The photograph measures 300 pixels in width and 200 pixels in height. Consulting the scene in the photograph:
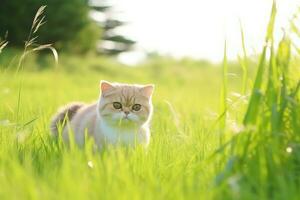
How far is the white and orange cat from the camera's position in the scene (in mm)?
4160

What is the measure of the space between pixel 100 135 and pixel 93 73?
16.5m

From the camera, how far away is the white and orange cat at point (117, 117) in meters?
4.16

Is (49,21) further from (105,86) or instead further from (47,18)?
(105,86)

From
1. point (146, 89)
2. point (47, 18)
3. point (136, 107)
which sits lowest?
point (136, 107)

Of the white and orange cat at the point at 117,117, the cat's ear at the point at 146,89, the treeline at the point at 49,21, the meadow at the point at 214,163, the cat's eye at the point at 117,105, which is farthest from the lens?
the treeline at the point at 49,21

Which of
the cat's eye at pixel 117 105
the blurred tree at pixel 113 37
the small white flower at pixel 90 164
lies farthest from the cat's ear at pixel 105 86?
the blurred tree at pixel 113 37

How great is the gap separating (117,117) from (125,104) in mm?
194

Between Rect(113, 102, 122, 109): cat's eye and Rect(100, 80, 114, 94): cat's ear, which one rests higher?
Rect(100, 80, 114, 94): cat's ear

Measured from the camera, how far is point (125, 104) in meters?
4.39

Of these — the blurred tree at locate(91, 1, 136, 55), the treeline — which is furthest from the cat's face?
the blurred tree at locate(91, 1, 136, 55)

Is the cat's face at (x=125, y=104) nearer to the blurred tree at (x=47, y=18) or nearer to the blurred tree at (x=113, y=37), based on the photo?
the blurred tree at (x=47, y=18)

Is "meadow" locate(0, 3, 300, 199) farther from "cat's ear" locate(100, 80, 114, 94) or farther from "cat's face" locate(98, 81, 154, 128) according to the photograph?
"cat's ear" locate(100, 80, 114, 94)

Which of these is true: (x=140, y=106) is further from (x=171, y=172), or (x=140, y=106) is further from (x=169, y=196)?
(x=169, y=196)

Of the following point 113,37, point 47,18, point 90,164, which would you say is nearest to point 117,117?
point 90,164
